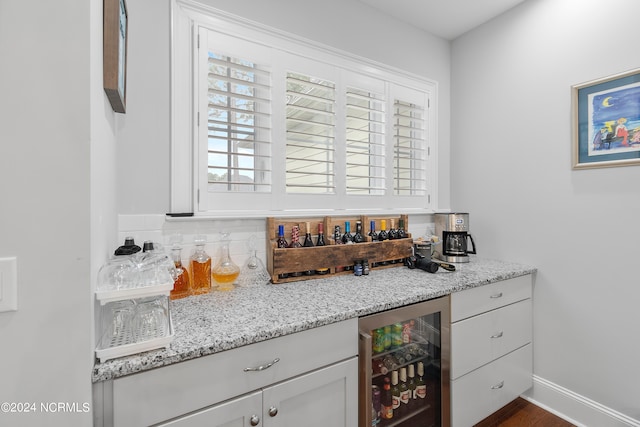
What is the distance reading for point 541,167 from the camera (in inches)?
76.8

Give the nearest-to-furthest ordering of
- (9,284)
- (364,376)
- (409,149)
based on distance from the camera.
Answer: (9,284), (364,376), (409,149)

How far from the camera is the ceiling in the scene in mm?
2041

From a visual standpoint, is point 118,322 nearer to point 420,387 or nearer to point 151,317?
point 151,317

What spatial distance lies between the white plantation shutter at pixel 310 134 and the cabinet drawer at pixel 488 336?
3.74ft

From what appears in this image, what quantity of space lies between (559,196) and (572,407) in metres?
1.31

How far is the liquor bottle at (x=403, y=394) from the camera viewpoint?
5.07 feet

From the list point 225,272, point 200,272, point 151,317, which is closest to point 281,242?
point 225,272

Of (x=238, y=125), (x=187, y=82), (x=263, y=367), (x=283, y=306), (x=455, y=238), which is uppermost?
(x=187, y=82)

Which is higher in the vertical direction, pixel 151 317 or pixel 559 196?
pixel 559 196

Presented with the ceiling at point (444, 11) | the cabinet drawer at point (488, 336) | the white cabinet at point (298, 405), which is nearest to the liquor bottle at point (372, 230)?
the cabinet drawer at point (488, 336)

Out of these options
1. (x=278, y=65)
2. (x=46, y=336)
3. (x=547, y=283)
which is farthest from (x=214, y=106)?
(x=547, y=283)

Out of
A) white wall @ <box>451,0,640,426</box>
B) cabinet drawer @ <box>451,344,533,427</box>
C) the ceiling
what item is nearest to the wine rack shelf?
cabinet drawer @ <box>451,344,533,427</box>

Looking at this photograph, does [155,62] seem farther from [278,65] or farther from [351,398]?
[351,398]

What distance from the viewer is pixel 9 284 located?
665mm
